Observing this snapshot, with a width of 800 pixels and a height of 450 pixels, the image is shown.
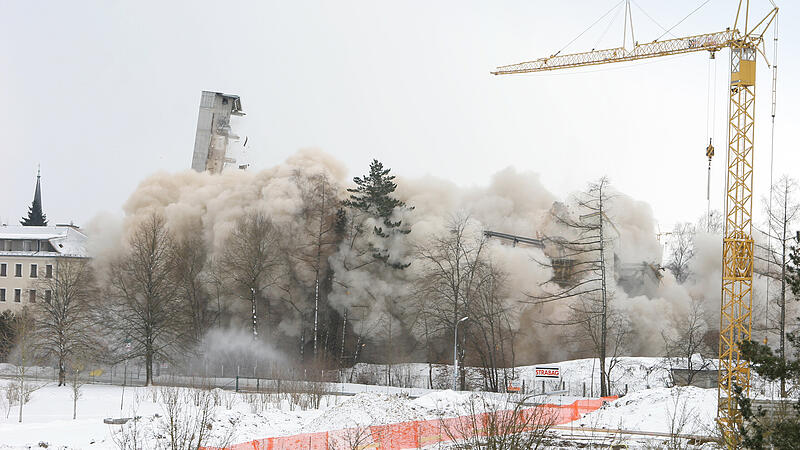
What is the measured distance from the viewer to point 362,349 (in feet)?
159

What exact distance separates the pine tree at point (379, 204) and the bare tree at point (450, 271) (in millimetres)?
2055

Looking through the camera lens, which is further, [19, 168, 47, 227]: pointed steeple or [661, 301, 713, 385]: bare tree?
[19, 168, 47, 227]: pointed steeple

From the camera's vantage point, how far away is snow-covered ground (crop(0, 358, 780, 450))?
23016mm

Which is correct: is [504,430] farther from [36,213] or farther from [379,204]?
[36,213]

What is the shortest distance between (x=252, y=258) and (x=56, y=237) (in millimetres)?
18381

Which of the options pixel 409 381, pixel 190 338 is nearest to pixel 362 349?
pixel 409 381

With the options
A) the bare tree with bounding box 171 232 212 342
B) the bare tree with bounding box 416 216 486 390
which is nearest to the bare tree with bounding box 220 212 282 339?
the bare tree with bounding box 171 232 212 342

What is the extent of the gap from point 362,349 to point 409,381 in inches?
→ 257

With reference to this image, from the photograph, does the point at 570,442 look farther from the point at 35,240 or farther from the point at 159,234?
the point at 35,240

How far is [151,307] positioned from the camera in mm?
40250

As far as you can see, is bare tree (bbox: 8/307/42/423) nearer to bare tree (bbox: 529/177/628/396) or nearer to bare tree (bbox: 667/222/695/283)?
bare tree (bbox: 529/177/628/396)

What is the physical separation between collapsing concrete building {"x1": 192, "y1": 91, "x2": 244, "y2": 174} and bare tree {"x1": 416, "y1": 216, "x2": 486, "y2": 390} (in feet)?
70.6

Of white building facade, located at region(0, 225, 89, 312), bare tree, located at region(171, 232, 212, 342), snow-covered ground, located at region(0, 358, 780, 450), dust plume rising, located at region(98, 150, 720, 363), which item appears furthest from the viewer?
white building facade, located at region(0, 225, 89, 312)

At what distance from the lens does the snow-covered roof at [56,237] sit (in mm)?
57031
